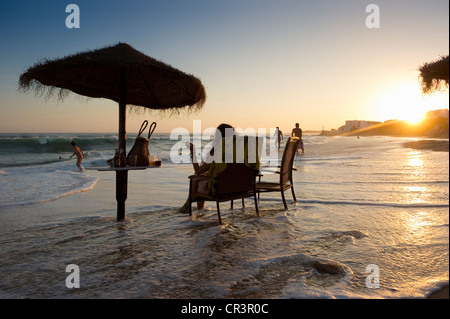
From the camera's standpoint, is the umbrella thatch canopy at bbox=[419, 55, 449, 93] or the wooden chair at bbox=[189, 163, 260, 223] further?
the wooden chair at bbox=[189, 163, 260, 223]

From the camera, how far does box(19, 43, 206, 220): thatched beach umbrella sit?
4547mm

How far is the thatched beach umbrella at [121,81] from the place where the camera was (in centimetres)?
455

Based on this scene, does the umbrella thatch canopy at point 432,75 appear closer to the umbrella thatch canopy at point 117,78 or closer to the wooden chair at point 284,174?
the wooden chair at point 284,174

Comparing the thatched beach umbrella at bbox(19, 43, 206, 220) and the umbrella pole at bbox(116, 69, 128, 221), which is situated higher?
the thatched beach umbrella at bbox(19, 43, 206, 220)

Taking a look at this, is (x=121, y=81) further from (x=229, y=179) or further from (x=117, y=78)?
(x=229, y=179)

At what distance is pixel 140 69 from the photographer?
→ 495 centimetres

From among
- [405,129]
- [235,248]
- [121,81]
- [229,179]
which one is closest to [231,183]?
[229,179]

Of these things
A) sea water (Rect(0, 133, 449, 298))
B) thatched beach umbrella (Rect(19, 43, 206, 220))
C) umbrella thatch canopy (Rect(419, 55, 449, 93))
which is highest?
thatched beach umbrella (Rect(19, 43, 206, 220))

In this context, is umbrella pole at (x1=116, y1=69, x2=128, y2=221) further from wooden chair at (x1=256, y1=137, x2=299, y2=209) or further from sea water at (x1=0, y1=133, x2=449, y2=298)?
wooden chair at (x1=256, y1=137, x2=299, y2=209)

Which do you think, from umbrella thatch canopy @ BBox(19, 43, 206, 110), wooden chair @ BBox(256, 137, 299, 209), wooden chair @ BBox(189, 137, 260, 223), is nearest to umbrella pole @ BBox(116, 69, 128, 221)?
umbrella thatch canopy @ BBox(19, 43, 206, 110)

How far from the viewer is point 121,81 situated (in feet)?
16.8

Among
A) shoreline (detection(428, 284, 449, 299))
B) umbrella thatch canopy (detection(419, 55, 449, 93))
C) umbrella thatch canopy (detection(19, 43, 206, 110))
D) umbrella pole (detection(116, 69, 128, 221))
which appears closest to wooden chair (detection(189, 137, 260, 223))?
umbrella pole (detection(116, 69, 128, 221))

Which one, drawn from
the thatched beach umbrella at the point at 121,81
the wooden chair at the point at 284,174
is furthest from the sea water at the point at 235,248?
the thatched beach umbrella at the point at 121,81
